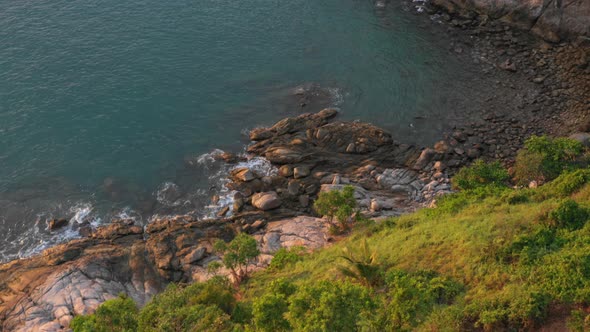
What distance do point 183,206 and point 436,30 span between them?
139 ft

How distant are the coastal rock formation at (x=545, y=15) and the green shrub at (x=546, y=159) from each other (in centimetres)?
2660

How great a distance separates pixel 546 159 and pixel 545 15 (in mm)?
31368

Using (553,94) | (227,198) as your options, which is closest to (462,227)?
(227,198)

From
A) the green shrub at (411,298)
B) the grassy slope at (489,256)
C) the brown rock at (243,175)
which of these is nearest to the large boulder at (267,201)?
the brown rock at (243,175)

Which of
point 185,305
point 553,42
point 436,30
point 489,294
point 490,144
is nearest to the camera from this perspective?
point 489,294

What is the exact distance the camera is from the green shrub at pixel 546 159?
43.4 m

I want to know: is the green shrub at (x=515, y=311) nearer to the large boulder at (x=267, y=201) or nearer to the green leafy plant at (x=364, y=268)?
the green leafy plant at (x=364, y=268)

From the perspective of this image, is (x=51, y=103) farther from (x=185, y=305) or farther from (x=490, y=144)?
A: (x=490, y=144)

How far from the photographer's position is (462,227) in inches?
1387

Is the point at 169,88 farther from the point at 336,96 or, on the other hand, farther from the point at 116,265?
the point at 116,265

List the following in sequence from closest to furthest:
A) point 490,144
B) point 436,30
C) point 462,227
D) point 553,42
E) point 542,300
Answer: point 542,300, point 462,227, point 490,144, point 553,42, point 436,30

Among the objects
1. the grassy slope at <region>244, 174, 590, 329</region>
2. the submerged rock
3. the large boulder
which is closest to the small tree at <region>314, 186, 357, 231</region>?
the grassy slope at <region>244, 174, 590, 329</region>

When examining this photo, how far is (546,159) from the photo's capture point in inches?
1721

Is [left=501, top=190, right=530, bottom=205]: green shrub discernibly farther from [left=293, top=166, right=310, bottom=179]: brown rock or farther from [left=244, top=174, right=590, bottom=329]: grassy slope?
[left=293, top=166, right=310, bottom=179]: brown rock
